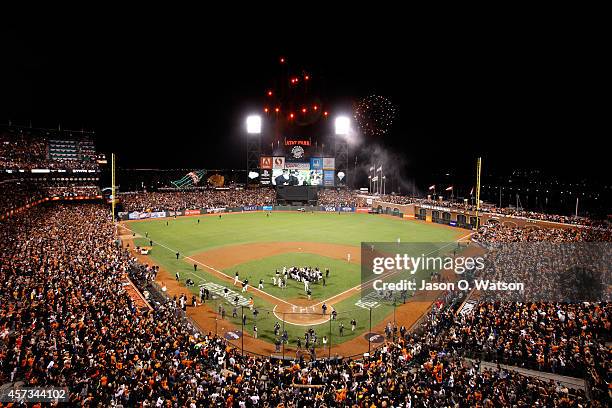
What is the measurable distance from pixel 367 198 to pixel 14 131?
228 feet

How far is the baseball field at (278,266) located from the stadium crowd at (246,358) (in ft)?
A: 9.88

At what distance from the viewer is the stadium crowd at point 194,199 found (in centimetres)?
7175

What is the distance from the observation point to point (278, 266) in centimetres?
3681

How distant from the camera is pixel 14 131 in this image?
2840 inches

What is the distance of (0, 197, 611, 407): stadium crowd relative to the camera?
43.4 feet

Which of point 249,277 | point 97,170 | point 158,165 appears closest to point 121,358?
point 249,277

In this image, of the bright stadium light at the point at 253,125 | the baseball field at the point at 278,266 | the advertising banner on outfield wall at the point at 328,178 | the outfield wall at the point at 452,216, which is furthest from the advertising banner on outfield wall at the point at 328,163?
the bright stadium light at the point at 253,125

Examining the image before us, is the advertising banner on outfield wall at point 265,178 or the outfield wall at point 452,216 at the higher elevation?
the advertising banner on outfield wall at point 265,178

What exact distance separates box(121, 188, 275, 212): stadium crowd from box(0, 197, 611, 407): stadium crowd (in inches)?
1947

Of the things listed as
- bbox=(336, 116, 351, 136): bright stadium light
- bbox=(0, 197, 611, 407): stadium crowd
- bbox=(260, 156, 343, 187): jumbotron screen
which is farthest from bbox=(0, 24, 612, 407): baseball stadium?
bbox=(336, 116, 351, 136): bright stadium light

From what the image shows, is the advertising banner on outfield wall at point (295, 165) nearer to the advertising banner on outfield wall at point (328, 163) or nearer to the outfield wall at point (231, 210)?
the advertising banner on outfield wall at point (328, 163)

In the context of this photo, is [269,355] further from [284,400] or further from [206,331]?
[284,400]

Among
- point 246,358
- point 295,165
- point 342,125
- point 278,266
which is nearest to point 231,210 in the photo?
point 295,165

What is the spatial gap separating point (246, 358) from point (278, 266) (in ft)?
62.0
